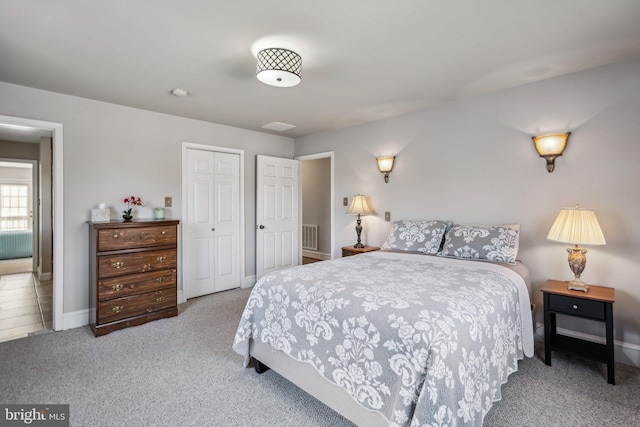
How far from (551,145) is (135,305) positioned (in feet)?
13.9

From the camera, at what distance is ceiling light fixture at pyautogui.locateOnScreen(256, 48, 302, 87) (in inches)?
83.6

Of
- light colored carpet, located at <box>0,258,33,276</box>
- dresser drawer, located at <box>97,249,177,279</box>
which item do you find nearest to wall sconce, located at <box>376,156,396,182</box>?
dresser drawer, located at <box>97,249,177,279</box>

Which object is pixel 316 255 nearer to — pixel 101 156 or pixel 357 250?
pixel 357 250

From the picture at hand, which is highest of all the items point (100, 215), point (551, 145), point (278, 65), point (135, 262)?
point (278, 65)

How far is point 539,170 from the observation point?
2840 millimetres

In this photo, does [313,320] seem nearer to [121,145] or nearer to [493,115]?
[493,115]

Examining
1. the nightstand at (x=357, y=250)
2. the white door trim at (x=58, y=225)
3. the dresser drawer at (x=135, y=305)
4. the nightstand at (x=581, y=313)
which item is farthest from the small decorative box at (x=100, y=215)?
the nightstand at (x=581, y=313)

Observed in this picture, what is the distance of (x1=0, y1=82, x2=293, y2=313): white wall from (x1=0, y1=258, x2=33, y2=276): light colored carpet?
3768 millimetres

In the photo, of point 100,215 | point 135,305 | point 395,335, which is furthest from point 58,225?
point 395,335

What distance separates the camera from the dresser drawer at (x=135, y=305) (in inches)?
116

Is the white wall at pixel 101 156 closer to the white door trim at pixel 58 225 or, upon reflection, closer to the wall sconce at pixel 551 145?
the white door trim at pixel 58 225

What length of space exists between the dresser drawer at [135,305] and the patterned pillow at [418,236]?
2.47 metres

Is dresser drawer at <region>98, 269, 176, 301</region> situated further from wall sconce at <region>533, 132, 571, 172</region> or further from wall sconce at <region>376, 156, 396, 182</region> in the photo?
wall sconce at <region>533, 132, 571, 172</region>

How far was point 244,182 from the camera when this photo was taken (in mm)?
4539
